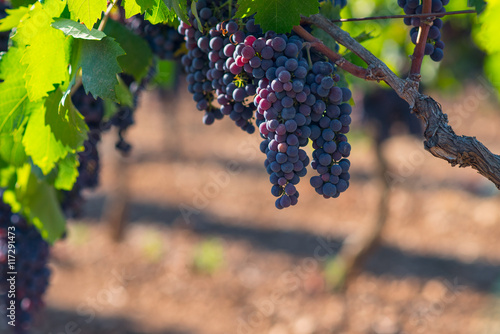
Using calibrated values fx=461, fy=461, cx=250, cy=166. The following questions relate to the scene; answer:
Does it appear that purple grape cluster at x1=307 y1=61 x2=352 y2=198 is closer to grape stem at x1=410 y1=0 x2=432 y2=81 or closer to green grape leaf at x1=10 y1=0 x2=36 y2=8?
grape stem at x1=410 y1=0 x2=432 y2=81

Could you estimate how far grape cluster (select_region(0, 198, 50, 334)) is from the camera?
2.26 m

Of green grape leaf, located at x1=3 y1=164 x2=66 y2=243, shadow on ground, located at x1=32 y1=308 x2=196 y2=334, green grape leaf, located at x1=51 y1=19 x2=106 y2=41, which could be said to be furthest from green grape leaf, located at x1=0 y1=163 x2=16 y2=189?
shadow on ground, located at x1=32 y1=308 x2=196 y2=334

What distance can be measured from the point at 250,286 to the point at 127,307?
4.15 ft

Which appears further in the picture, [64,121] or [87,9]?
[64,121]

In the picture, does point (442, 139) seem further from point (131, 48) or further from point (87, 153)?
point (87, 153)

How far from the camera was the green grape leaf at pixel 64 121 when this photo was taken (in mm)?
1416

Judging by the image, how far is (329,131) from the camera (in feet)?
3.89

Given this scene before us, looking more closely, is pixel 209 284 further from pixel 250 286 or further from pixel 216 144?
pixel 216 144

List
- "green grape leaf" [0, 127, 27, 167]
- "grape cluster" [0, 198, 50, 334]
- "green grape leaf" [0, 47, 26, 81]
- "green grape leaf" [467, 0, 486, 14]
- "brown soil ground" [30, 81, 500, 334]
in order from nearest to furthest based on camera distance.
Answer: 1. "green grape leaf" [467, 0, 486, 14]
2. "green grape leaf" [0, 47, 26, 81]
3. "green grape leaf" [0, 127, 27, 167]
4. "grape cluster" [0, 198, 50, 334]
5. "brown soil ground" [30, 81, 500, 334]

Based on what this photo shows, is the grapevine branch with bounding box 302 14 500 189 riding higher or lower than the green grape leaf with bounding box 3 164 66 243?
higher

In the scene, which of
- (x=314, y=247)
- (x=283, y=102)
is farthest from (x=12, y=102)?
(x=314, y=247)

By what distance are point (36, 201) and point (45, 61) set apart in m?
0.89

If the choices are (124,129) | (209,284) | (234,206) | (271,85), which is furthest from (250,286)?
(271,85)

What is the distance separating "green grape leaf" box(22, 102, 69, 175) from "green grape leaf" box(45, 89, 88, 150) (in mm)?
32
